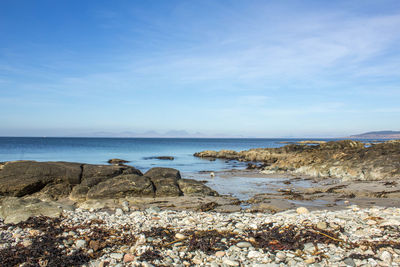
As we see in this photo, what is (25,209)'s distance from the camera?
381 inches

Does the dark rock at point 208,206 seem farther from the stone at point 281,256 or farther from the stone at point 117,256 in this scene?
the stone at point 281,256

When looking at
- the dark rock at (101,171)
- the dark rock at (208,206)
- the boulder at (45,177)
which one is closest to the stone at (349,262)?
the dark rock at (208,206)

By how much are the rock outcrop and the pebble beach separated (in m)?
4.49

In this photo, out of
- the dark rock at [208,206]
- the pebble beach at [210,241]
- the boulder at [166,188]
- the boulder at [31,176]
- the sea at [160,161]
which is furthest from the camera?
the sea at [160,161]

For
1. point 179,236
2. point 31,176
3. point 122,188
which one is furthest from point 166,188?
point 179,236

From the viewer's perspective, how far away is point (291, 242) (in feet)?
21.1

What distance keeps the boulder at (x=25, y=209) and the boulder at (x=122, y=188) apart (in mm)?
2509

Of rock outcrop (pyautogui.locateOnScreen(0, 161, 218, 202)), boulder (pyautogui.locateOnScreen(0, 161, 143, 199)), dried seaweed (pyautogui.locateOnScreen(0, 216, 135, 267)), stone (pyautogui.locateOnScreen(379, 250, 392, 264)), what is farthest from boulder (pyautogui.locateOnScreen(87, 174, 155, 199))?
stone (pyautogui.locateOnScreen(379, 250, 392, 264))

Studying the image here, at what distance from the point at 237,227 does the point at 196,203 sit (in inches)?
190

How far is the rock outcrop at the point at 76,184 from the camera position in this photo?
13000 mm

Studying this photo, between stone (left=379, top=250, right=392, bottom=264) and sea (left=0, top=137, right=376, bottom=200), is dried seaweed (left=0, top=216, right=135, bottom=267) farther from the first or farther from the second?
sea (left=0, top=137, right=376, bottom=200)

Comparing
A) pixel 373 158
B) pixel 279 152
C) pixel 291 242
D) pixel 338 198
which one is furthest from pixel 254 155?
pixel 291 242

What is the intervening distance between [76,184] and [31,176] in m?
1.93

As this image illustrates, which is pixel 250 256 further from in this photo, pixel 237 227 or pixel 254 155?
pixel 254 155
